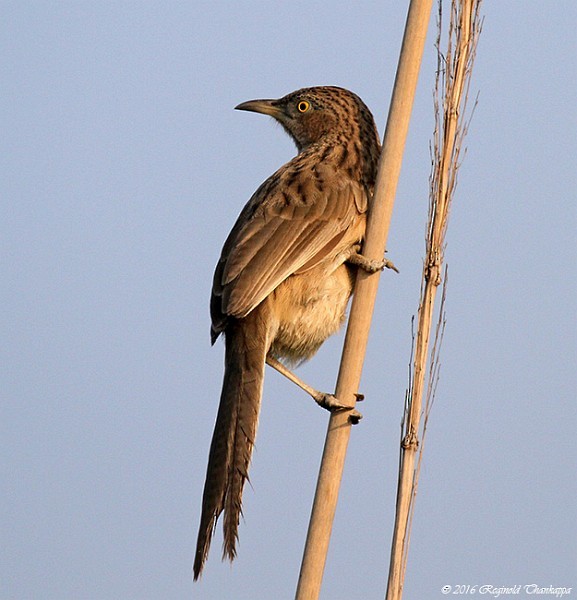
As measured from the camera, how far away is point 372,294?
12.1ft

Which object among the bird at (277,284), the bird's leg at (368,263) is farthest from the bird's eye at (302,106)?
the bird's leg at (368,263)

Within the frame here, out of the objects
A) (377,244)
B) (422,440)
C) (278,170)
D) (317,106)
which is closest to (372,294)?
(377,244)

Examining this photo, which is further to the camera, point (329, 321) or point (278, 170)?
point (278, 170)

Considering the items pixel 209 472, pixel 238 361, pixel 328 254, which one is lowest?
pixel 209 472

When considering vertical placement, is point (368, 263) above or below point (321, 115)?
below

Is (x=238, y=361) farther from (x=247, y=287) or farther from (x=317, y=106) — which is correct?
(x=317, y=106)

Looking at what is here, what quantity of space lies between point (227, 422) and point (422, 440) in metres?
0.78

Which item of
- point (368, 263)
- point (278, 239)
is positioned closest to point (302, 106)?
point (278, 239)

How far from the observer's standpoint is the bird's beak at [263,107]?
5215 millimetres

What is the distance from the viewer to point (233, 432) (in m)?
3.58

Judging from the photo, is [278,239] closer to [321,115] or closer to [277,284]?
[277,284]

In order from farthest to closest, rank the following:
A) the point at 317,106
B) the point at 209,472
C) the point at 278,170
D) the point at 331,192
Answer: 1. the point at 317,106
2. the point at 278,170
3. the point at 331,192
4. the point at 209,472

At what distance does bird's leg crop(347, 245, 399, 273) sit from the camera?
376 centimetres

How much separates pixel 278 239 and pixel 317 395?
0.65 meters
